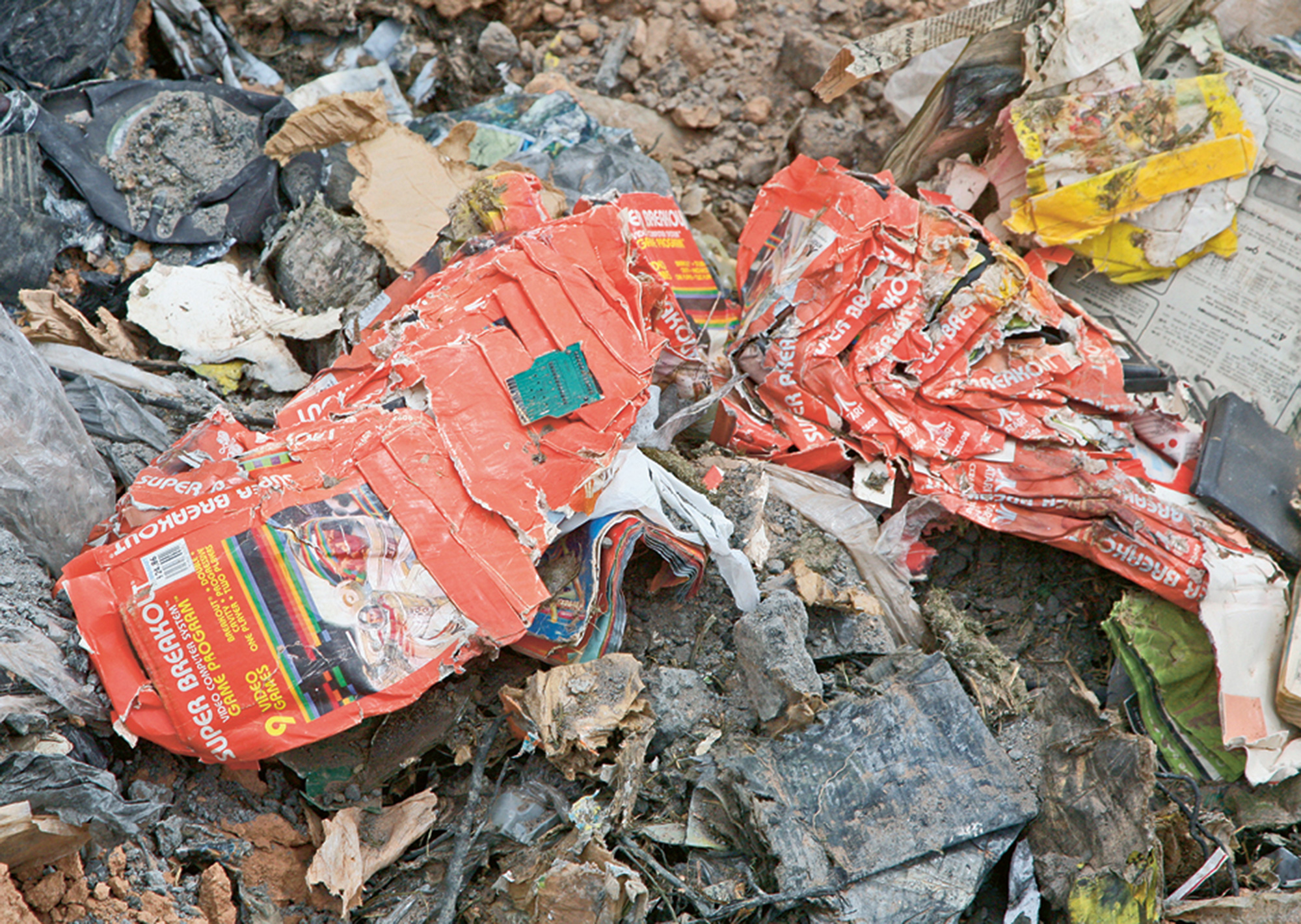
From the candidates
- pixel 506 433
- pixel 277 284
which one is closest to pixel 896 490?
pixel 506 433

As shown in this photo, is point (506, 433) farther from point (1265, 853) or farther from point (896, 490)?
point (1265, 853)

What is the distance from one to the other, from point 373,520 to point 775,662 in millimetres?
829

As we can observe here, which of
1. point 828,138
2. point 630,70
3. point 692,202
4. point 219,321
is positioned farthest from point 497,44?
point 219,321

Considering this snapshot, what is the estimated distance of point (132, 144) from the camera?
7.78 ft

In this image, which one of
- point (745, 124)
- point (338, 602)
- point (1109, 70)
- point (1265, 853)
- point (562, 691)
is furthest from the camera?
point (745, 124)

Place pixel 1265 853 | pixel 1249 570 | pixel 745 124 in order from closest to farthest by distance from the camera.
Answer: pixel 1265 853 → pixel 1249 570 → pixel 745 124

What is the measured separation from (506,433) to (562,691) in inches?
20.6

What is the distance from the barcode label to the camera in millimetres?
1475

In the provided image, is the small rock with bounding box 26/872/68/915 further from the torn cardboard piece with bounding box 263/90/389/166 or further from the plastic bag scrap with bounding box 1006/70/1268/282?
the plastic bag scrap with bounding box 1006/70/1268/282

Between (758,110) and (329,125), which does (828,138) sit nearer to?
(758,110)

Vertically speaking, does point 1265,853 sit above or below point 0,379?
below

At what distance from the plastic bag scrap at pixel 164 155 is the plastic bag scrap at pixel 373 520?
2.78 feet

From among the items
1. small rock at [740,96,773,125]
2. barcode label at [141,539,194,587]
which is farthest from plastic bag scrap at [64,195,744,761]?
small rock at [740,96,773,125]

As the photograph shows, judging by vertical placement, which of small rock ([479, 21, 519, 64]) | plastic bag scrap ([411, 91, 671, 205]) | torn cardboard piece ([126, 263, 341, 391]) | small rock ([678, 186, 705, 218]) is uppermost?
small rock ([479, 21, 519, 64])
